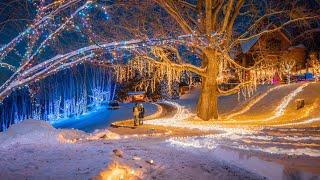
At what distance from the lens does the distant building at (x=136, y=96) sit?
2651 inches

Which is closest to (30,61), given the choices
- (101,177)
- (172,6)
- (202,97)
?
(101,177)

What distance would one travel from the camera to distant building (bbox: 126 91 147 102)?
67.3 m

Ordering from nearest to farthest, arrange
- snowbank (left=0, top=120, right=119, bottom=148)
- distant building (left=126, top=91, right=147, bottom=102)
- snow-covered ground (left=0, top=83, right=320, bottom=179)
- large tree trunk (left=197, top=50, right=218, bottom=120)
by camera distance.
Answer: snow-covered ground (left=0, top=83, right=320, bottom=179) < snowbank (left=0, top=120, right=119, bottom=148) < large tree trunk (left=197, top=50, right=218, bottom=120) < distant building (left=126, top=91, right=147, bottom=102)

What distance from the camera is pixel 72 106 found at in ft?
227

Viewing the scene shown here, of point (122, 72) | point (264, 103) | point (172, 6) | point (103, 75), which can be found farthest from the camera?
point (103, 75)

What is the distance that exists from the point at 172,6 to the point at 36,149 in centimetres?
1765

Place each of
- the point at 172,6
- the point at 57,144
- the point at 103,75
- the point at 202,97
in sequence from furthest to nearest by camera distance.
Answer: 1. the point at 103,75
2. the point at 202,97
3. the point at 172,6
4. the point at 57,144

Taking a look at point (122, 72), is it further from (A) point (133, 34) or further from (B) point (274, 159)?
(B) point (274, 159)

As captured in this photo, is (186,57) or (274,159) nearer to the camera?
(274,159)

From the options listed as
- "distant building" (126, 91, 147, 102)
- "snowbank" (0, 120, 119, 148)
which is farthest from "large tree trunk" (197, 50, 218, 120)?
"distant building" (126, 91, 147, 102)

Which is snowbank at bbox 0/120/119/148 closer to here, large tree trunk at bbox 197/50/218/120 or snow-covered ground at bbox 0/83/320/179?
snow-covered ground at bbox 0/83/320/179

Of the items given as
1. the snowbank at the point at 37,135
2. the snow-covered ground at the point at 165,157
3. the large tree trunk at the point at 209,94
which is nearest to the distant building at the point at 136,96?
the large tree trunk at the point at 209,94

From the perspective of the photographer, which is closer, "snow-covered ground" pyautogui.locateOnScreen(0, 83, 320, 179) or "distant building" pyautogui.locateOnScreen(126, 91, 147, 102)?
"snow-covered ground" pyautogui.locateOnScreen(0, 83, 320, 179)

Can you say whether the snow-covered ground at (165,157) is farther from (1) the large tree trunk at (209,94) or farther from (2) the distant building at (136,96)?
(2) the distant building at (136,96)
